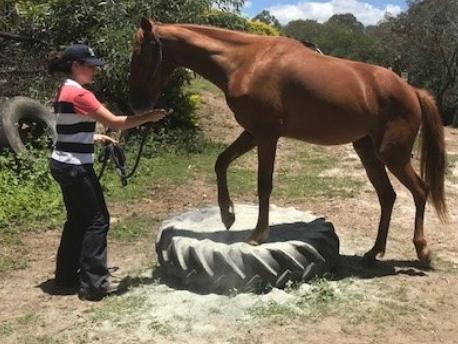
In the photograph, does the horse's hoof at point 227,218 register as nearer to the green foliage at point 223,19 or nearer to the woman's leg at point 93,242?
the woman's leg at point 93,242

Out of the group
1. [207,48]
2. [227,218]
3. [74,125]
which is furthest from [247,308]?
[207,48]

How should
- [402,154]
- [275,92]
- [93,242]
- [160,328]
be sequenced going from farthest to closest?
[402,154]
[275,92]
[93,242]
[160,328]

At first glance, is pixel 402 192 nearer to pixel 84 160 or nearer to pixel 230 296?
pixel 230 296

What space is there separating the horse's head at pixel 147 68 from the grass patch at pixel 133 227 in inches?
69.4

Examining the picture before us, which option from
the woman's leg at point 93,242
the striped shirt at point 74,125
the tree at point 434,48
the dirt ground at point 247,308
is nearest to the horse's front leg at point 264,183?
the dirt ground at point 247,308

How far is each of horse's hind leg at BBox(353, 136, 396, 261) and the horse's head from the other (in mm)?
1727

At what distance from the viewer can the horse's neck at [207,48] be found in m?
4.67

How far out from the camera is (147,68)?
4633 mm

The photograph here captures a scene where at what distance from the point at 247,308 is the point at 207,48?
1922 millimetres

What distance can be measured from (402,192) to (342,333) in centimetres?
441

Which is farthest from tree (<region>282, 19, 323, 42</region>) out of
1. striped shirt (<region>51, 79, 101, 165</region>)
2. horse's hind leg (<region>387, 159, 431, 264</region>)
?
striped shirt (<region>51, 79, 101, 165</region>)

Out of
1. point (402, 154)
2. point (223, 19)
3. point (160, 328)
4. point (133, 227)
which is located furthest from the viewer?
point (223, 19)

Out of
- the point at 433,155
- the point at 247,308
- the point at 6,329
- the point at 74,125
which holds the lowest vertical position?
the point at 6,329

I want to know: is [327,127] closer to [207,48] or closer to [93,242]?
[207,48]
